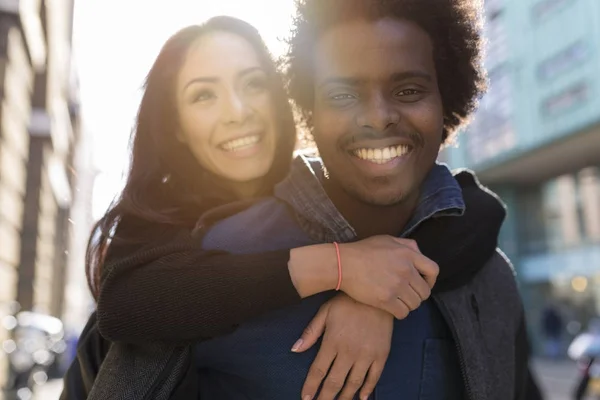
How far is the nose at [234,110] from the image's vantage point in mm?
2443

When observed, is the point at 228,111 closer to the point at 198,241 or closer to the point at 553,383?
the point at 198,241

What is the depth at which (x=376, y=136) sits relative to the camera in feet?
5.41

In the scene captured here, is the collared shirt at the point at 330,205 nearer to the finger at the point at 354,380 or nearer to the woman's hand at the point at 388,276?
the woman's hand at the point at 388,276

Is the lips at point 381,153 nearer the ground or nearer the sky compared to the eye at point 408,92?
nearer the ground

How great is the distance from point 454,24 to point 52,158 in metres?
15.8

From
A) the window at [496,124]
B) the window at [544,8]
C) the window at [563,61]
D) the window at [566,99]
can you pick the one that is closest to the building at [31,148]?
the window at [496,124]

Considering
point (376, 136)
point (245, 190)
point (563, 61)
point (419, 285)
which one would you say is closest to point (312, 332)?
point (419, 285)

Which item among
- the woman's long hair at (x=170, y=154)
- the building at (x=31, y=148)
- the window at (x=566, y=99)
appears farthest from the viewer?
the window at (x=566, y=99)

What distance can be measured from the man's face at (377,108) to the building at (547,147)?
1655 centimetres

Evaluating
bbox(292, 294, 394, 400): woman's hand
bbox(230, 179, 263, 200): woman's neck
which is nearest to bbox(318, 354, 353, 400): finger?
bbox(292, 294, 394, 400): woman's hand

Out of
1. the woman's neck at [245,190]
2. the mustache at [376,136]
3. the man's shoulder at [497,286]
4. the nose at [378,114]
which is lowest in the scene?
the woman's neck at [245,190]

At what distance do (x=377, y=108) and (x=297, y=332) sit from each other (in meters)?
0.58

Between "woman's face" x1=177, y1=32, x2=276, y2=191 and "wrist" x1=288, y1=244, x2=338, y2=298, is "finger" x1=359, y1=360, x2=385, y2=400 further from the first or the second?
"woman's face" x1=177, y1=32, x2=276, y2=191

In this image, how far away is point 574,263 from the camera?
2011 cm
